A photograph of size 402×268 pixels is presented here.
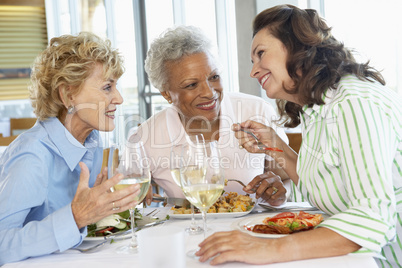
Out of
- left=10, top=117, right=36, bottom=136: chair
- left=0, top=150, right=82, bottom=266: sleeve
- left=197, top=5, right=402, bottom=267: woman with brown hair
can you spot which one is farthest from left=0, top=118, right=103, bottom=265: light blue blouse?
left=10, top=117, right=36, bottom=136: chair

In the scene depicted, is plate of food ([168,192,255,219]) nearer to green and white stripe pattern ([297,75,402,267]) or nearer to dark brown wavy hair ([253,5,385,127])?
green and white stripe pattern ([297,75,402,267])

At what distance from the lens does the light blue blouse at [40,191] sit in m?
1.12

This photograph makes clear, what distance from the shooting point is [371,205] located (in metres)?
0.98

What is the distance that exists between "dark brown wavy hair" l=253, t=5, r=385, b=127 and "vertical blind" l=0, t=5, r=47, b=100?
21.3 feet

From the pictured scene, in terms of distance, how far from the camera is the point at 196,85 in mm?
2051

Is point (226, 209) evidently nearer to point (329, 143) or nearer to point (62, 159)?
point (329, 143)

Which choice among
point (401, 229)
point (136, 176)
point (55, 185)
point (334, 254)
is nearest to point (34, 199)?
point (55, 185)

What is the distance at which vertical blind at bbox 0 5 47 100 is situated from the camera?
702cm

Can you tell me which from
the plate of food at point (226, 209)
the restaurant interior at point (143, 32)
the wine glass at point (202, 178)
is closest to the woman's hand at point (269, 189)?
the plate of food at point (226, 209)

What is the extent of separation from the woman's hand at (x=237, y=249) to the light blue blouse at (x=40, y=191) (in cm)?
38

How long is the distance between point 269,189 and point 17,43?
6683mm

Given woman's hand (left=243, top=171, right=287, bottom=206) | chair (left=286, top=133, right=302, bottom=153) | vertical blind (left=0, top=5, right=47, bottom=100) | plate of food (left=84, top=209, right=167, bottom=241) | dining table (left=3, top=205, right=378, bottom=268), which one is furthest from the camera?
vertical blind (left=0, top=5, right=47, bottom=100)

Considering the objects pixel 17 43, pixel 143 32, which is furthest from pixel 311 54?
pixel 17 43

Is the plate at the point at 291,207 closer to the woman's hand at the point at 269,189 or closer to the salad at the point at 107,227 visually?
the woman's hand at the point at 269,189
